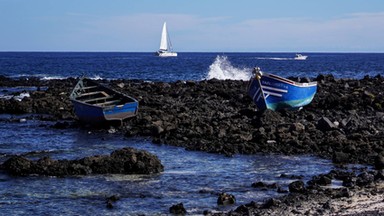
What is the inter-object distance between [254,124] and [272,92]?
10.9 ft

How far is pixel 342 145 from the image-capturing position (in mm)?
20938

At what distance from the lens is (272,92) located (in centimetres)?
2831

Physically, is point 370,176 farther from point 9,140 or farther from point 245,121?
point 9,140

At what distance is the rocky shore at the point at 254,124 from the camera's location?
20.7 m

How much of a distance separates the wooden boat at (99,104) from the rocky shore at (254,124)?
0.60 metres

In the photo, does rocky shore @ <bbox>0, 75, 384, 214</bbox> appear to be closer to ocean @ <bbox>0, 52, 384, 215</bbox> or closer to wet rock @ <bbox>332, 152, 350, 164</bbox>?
wet rock @ <bbox>332, 152, 350, 164</bbox>

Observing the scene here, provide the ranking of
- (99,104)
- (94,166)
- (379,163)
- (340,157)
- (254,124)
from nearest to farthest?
1. (94,166)
2. (379,163)
3. (340,157)
4. (254,124)
5. (99,104)

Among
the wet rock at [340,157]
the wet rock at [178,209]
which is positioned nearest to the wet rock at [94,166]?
the wet rock at [178,209]

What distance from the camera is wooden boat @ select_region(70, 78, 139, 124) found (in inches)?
1049

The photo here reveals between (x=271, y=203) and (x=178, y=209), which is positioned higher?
(x=271, y=203)

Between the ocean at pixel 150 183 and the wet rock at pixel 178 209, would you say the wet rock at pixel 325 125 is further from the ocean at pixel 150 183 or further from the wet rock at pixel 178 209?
the wet rock at pixel 178 209

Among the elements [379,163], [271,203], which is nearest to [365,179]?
[379,163]

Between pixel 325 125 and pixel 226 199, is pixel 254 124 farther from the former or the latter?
pixel 226 199

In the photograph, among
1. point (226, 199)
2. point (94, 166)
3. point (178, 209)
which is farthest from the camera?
point (94, 166)
